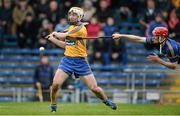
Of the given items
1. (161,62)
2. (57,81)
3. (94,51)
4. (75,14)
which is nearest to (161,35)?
(161,62)

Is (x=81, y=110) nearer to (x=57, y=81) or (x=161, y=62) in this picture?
(x=57, y=81)

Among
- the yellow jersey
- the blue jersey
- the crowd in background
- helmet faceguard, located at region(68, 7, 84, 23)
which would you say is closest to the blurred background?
the crowd in background

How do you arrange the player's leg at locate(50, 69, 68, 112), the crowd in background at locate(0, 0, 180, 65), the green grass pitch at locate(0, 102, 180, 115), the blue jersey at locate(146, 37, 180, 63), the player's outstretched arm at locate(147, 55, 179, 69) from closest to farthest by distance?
the player's outstretched arm at locate(147, 55, 179, 69)
the blue jersey at locate(146, 37, 180, 63)
the player's leg at locate(50, 69, 68, 112)
the green grass pitch at locate(0, 102, 180, 115)
the crowd in background at locate(0, 0, 180, 65)

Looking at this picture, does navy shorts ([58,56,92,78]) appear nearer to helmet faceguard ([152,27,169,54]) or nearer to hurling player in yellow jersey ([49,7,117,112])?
hurling player in yellow jersey ([49,7,117,112])

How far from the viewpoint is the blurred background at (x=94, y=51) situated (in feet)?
88.7

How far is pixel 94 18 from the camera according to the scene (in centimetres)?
2916

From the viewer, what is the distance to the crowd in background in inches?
1143

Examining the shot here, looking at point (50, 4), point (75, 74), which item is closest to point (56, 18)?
point (50, 4)

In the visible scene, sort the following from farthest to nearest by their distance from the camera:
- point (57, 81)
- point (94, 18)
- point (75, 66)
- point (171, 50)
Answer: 1. point (94, 18)
2. point (75, 66)
3. point (57, 81)
4. point (171, 50)

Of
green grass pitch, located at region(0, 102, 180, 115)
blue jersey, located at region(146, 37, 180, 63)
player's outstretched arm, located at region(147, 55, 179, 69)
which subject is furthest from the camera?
green grass pitch, located at region(0, 102, 180, 115)

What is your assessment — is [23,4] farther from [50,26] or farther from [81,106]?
[81,106]

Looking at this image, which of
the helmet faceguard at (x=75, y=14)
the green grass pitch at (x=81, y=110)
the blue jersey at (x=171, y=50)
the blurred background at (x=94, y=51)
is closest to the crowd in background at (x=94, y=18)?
the blurred background at (x=94, y=51)

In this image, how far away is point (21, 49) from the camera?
30.4m

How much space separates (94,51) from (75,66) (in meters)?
10.2
